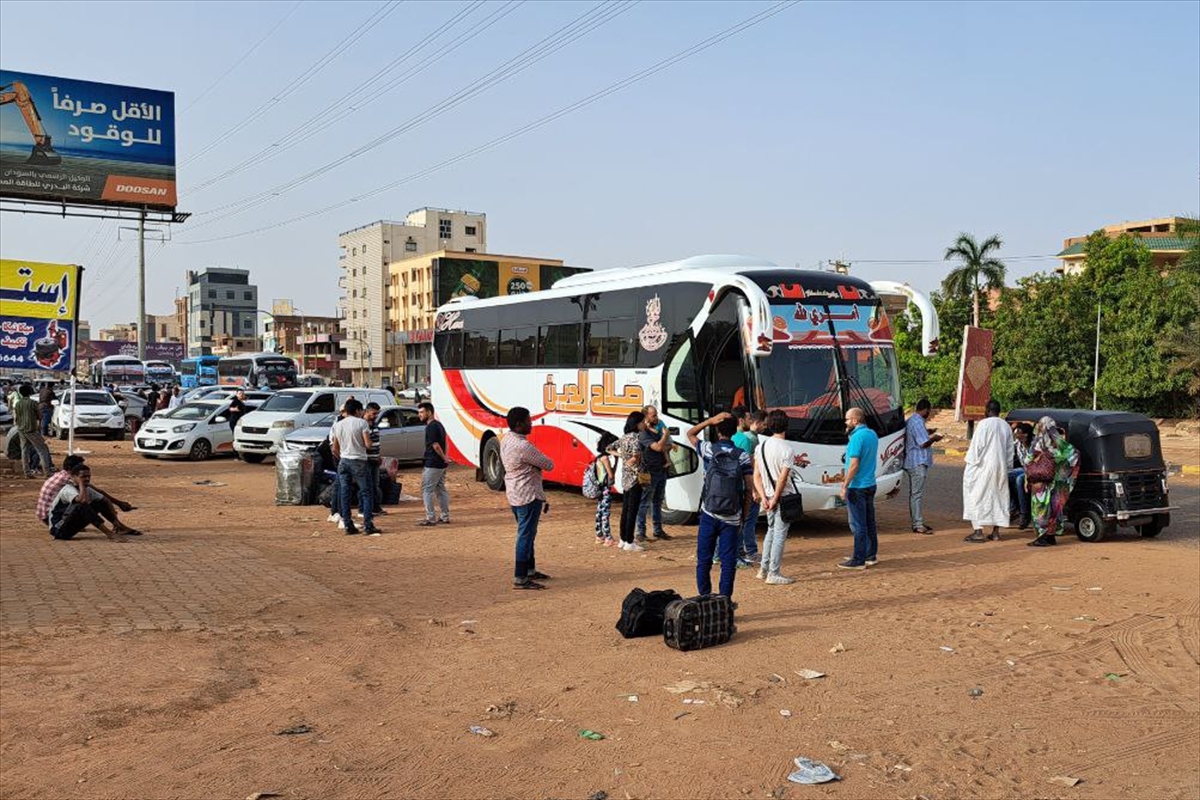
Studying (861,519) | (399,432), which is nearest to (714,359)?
(861,519)

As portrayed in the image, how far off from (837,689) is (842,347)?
23.4 ft

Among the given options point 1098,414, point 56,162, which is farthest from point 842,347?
point 56,162

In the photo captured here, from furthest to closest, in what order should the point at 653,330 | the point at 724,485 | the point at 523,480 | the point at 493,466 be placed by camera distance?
the point at 493,466
the point at 653,330
the point at 523,480
the point at 724,485

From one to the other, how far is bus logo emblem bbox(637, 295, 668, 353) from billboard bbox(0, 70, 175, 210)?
29.6m

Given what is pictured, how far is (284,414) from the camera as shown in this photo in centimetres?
2328

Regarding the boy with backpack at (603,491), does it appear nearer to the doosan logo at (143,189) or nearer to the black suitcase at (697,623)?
the black suitcase at (697,623)

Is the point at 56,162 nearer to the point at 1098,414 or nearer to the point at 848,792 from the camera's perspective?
the point at 1098,414

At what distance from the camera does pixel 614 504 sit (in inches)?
677

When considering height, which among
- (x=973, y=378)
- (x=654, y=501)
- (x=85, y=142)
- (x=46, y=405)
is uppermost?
(x=85, y=142)

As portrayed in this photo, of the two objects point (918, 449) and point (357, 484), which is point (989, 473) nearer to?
point (918, 449)

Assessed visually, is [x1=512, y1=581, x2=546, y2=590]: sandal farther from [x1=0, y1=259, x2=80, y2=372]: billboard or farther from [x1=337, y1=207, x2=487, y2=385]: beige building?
[x1=337, y1=207, x2=487, y2=385]: beige building

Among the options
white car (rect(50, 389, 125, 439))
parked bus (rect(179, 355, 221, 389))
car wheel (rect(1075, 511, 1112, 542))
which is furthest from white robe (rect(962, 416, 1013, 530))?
parked bus (rect(179, 355, 221, 389))

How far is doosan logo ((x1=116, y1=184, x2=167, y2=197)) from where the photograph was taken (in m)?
36.7

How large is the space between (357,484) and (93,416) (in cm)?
2228
